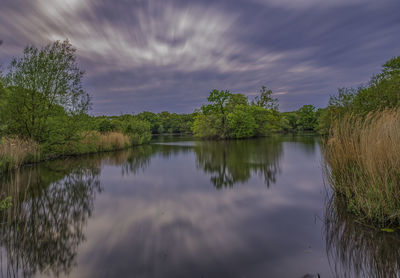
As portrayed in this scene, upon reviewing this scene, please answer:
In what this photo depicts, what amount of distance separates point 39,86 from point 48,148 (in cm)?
327

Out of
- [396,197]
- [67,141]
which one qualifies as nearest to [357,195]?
[396,197]

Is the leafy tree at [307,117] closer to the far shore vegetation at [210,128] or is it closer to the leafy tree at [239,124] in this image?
the far shore vegetation at [210,128]

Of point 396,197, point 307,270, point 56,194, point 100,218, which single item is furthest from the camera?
point 56,194

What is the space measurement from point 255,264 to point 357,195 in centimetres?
208

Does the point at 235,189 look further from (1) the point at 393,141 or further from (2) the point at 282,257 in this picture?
(1) the point at 393,141

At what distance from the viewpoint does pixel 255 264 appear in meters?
2.40

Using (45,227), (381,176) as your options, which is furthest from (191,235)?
(381,176)

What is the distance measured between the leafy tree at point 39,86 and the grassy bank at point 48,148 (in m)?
0.90

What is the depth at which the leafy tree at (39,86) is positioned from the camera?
385 inches

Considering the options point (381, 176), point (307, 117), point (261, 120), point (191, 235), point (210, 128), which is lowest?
point (191, 235)

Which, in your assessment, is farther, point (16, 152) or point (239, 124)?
point (239, 124)

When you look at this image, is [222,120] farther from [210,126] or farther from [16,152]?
[16,152]

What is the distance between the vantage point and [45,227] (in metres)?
3.40

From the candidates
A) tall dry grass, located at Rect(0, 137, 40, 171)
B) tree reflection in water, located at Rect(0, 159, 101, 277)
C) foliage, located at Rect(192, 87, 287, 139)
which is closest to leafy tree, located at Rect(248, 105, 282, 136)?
foliage, located at Rect(192, 87, 287, 139)
